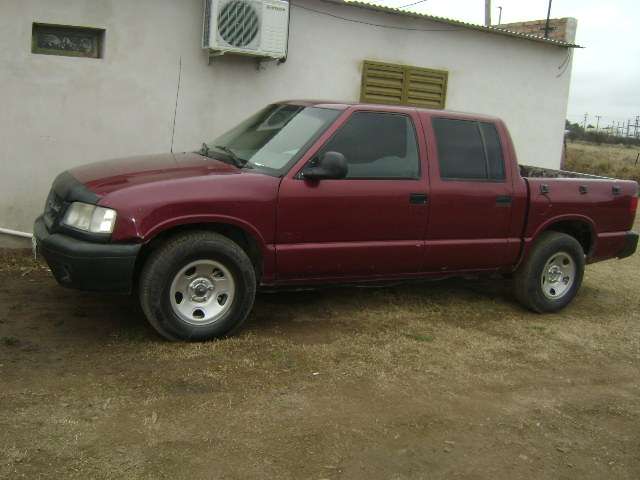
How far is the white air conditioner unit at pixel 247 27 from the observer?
761cm

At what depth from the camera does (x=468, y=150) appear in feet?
20.0

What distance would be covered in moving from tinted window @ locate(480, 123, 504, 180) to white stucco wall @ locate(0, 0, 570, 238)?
9.95 ft

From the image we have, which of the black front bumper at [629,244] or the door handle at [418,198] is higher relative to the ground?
the door handle at [418,198]

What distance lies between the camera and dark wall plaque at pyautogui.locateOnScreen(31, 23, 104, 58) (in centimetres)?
720

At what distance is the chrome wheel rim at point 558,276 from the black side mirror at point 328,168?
2484 mm

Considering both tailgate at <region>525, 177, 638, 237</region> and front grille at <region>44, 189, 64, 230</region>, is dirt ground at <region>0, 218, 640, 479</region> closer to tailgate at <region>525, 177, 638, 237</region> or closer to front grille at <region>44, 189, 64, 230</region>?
front grille at <region>44, 189, 64, 230</region>

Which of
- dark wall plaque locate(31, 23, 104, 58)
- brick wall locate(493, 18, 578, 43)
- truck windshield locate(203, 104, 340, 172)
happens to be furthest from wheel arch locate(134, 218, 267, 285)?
brick wall locate(493, 18, 578, 43)

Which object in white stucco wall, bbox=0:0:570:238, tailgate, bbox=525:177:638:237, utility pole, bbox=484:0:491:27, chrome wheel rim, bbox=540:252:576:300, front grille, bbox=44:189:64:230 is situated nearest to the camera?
front grille, bbox=44:189:64:230

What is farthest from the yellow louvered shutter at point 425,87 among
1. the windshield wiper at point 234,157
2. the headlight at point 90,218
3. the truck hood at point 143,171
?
the headlight at point 90,218

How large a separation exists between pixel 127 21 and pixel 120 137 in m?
1.20

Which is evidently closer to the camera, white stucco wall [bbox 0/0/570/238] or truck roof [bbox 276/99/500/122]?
truck roof [bbox 276/99/500/122]

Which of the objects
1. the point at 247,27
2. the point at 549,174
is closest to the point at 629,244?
Result: the point at 549,174

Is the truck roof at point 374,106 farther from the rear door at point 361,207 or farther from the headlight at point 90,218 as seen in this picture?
the headlight at point 90,218

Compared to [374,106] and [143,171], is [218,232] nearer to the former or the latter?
[143,171]
